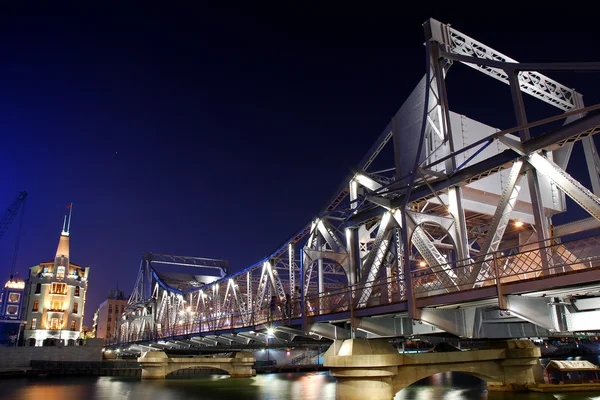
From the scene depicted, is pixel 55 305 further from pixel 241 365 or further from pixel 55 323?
pixel 241 365

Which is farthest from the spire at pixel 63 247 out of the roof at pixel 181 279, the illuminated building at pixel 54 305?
the roof at pixel 181 279

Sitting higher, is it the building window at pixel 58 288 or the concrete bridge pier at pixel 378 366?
the building window at pixel 58 288

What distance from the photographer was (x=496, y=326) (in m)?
25.4

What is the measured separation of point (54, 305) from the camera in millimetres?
133375

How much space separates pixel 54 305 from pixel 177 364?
2877 inches

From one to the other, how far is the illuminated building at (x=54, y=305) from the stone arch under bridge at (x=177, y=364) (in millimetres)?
62464

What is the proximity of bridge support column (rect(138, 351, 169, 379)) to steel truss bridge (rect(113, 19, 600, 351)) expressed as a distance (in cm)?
4390

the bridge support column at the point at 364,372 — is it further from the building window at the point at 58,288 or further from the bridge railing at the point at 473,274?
the building window at the point at 58,288

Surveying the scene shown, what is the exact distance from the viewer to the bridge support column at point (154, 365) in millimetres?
76375

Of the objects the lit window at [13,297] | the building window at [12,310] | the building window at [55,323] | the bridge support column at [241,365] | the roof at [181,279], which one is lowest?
the bridge support column at [241,365]

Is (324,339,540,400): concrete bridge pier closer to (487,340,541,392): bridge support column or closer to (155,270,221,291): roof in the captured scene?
(487,340,541,392): bridge support column

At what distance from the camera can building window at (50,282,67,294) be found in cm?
13459

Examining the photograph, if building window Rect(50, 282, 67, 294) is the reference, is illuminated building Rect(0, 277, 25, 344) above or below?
below

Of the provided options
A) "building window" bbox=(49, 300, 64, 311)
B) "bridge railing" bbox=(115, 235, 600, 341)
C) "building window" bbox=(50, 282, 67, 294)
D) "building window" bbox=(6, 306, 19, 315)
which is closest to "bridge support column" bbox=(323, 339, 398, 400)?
"bridge railing" bbox=(115, 235, 600, 341)
